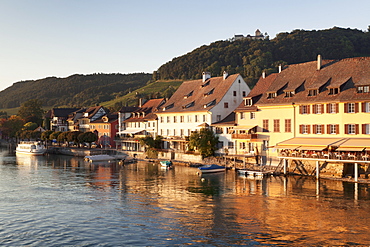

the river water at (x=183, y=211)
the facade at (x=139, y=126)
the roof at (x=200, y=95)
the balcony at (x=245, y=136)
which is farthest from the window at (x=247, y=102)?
the facade at (x=139, y=126)

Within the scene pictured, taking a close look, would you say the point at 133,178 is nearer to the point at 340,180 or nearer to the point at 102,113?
the point at 340,180

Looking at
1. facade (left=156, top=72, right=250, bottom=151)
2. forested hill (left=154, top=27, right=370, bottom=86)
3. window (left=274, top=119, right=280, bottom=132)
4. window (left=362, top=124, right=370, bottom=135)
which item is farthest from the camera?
forested hill (left=154, top=27, right=370, bottom=86)

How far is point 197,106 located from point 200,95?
4130 mm

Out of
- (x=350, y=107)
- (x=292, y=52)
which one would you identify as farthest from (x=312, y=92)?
(x=292, y=52)

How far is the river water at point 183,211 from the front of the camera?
33.7 meters

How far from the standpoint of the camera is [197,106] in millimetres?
89125

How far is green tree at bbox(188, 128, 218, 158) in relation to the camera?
79644 millimetres

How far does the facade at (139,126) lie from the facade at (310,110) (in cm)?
3213

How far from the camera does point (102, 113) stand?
140125 millimetres

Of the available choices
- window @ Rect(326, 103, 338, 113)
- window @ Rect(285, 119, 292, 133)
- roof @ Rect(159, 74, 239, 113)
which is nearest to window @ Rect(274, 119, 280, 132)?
window @ Rect(285, 119, 292, 133)

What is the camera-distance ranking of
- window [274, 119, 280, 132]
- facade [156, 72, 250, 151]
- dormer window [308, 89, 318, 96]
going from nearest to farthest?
1. dormer window [308, 89, 318, 96]
2. window [274, 119, 280, 132]
3. facade [156, 72, 250, 151]

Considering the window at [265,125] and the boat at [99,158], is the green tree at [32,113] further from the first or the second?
the window at [265,125]

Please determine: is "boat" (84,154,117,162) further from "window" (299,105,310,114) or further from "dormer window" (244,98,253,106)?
"window" (299,105,310,114)

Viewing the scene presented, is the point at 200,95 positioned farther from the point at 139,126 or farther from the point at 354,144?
the point at 354,144
